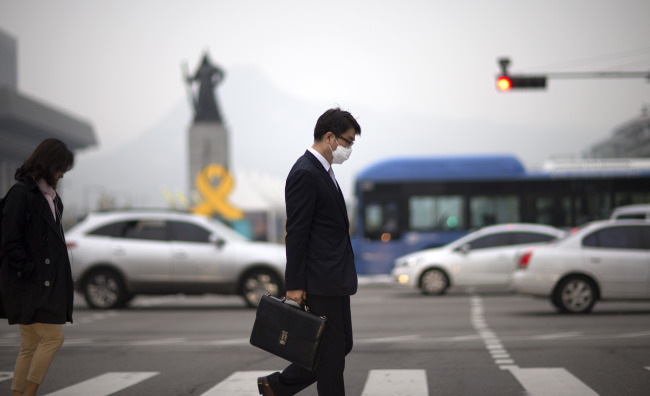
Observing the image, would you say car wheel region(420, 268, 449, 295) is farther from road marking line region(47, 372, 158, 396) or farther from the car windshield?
road marking line region(47, 372, 158, 396)

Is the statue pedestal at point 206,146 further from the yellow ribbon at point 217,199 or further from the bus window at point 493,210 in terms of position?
the bus window at point 493,210

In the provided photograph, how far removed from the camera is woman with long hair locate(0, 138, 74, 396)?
6.34 meters

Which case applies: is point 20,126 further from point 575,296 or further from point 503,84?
point 575,296

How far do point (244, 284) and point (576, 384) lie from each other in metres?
11.1

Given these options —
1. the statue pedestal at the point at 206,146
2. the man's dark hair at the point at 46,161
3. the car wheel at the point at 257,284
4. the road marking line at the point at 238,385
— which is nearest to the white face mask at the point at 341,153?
the man's dark hair at the point at 46,161

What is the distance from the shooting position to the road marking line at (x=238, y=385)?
8.09m

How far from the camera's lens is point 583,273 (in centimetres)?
1652

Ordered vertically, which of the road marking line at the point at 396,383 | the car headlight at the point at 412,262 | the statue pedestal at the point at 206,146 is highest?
the statue pedestal at the point at 206,146

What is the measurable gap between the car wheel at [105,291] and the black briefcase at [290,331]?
13.6 m

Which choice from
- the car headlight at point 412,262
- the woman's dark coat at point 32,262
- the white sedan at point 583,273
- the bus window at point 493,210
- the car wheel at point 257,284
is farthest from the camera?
the bus window at point 493,210

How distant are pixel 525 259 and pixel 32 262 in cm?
1168

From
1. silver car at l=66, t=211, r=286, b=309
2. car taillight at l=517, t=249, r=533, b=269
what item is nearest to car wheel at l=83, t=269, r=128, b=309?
silver car at l=66, t=211, r=286, b=309

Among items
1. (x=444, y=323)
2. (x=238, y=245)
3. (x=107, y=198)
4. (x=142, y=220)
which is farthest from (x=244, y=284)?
(x=107, y=198)

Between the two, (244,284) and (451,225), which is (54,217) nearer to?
(244,284)
